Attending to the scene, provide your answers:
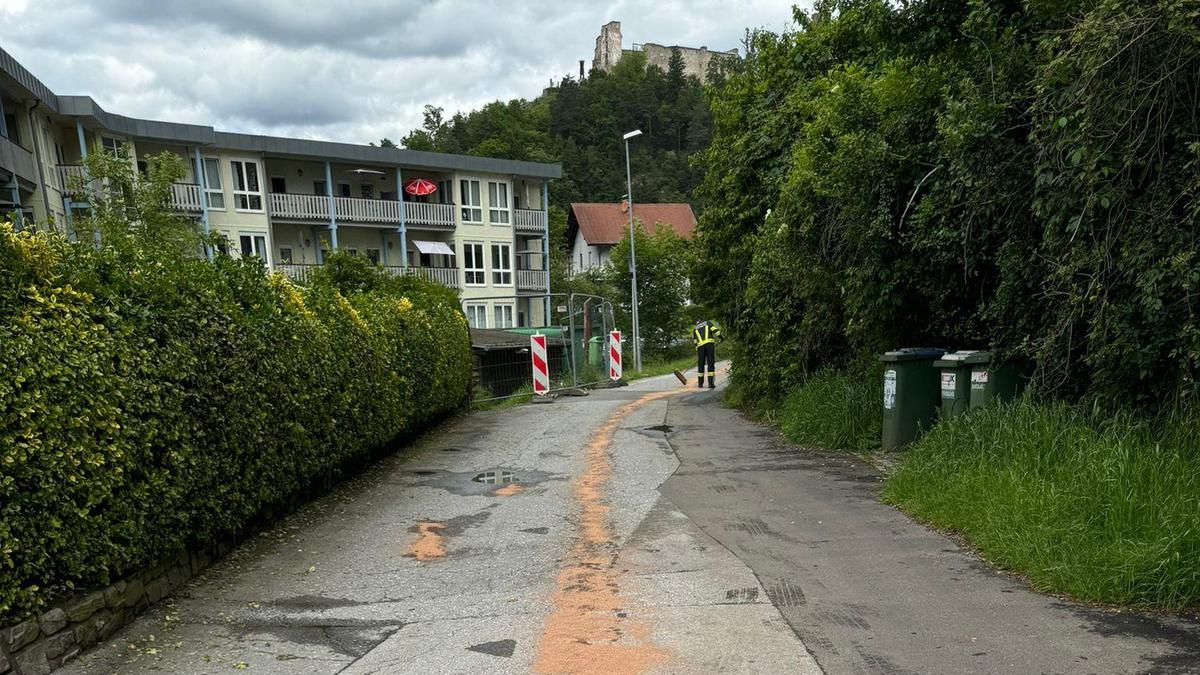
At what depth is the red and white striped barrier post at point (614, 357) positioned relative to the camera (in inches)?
915

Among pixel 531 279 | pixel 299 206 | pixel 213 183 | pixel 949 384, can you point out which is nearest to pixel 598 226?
pixel 531 279

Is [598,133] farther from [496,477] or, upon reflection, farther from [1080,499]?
[1080,499]

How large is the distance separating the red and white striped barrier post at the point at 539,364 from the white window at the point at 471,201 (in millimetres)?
25983

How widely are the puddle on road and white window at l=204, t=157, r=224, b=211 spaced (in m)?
29.1

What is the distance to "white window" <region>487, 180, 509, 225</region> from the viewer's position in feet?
144

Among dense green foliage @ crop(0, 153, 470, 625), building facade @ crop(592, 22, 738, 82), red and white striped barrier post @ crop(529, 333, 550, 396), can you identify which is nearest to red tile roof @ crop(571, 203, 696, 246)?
red and white striped barrier post @ crop(529, 333, 550, 396)

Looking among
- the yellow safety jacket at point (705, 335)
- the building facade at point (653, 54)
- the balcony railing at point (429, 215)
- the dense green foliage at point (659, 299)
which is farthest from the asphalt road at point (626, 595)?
the building facade at point (653, 54)

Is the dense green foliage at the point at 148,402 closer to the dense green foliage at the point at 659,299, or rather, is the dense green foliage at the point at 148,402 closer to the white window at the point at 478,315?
the white window at the point at 478,315

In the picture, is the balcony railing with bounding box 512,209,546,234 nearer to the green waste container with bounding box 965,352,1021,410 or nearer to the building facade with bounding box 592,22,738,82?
the green waste container with bounding box 965,352,1021,410

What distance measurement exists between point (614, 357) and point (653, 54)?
448 feet

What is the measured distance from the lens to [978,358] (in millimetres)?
7672

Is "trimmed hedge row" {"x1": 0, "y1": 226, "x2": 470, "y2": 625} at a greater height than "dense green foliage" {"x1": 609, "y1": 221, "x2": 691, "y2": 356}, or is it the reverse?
"trimmed hedge row" {"x1": 0, "y1": 226, "x2": 470, "y2": 625}

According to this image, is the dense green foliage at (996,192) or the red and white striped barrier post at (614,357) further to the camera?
the red and white striped barrier post at (614,357)

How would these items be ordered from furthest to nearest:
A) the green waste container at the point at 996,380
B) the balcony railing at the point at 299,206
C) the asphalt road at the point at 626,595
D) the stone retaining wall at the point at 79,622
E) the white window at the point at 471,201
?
1. the white window at the point at 471,201
2. the balcony railing at the point at 299,206
3. the green waste container at the point at 996,380
4. the asphalt road at the point at 626,595
5. the stone retaining wall at the point at 79,622
